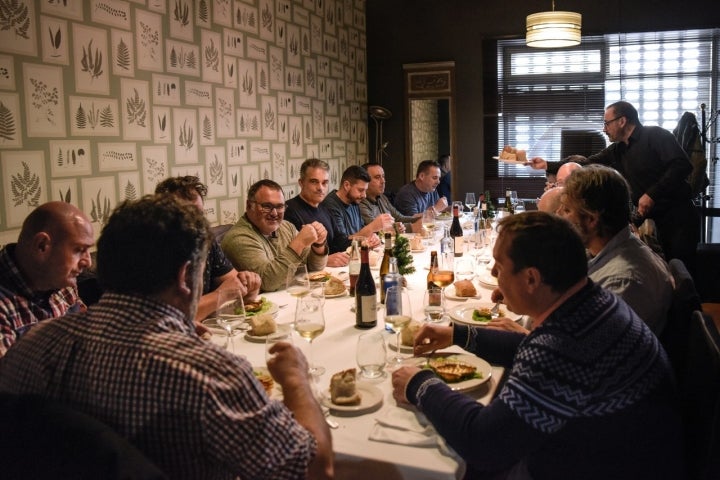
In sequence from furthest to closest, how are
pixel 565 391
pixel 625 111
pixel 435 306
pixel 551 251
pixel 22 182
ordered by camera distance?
pixel 625 111
pixel 22 182
pixel 435 306
pixel 551 251
pixel 565 391

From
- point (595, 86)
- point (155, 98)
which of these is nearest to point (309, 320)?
point (155, 98)

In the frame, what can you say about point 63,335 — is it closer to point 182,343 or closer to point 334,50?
point 182,343

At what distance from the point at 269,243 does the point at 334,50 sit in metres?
3.55

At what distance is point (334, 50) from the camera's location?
6590 millimetres

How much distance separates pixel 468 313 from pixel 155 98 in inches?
99.6

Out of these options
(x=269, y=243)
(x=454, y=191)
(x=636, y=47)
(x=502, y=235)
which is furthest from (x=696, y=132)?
(x=502, y=235)

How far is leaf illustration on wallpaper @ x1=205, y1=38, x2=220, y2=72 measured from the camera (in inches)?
177

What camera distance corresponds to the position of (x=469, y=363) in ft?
6.01

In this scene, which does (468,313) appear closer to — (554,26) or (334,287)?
(334,287)

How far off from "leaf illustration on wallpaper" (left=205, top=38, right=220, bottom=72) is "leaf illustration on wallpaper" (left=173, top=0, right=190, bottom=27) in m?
0.26

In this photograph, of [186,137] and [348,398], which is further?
[186,137]

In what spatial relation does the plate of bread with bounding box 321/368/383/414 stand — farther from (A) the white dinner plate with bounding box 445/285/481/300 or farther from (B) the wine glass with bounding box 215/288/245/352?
(A) the white dinner plate with bounding box 445/285/481/300

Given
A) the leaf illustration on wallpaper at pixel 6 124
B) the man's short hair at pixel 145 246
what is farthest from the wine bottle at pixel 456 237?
the man's short hair at pixel 145 246

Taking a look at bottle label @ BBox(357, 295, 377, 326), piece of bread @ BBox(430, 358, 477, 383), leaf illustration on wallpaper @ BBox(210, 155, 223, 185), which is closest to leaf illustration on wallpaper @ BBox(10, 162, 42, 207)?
leaf illustration on wallpaper @ BBox(210, 155, 223, 185)
